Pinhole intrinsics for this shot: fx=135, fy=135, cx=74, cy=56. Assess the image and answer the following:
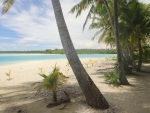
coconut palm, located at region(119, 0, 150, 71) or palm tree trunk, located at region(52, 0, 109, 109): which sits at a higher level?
coconut palm, located at region(119, 0, 150, 71)

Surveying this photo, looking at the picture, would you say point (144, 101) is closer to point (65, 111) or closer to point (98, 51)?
point (65, 111)

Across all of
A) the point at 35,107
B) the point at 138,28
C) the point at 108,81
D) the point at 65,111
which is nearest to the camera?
the point at 65,111

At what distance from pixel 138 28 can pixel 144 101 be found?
269 inches

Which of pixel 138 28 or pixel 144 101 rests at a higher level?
pixel 138 28

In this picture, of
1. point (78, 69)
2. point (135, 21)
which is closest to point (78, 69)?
point (78, 69)

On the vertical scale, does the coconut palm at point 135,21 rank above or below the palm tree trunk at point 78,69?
above

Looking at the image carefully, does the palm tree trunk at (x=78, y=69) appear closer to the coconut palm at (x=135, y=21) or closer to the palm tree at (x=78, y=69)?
the palm tree at (x=78, y=69)

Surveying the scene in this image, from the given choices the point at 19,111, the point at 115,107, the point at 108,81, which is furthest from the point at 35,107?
the point at 108,81

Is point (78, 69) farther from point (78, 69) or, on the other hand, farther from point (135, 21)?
point (135, 21)

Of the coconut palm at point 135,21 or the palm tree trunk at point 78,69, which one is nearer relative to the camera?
the palm tree trunk at point 78,69

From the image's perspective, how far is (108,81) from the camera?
24.5ft

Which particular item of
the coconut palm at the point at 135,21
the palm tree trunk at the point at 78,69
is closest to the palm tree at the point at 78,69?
the palm tree trunk at the point at 78,69

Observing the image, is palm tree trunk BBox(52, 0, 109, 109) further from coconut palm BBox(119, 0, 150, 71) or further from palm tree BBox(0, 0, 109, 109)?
coconut palm BBox(119, 0, 150, 71)

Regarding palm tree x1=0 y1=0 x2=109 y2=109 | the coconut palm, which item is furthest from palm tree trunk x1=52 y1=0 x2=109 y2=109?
the coconut palm
